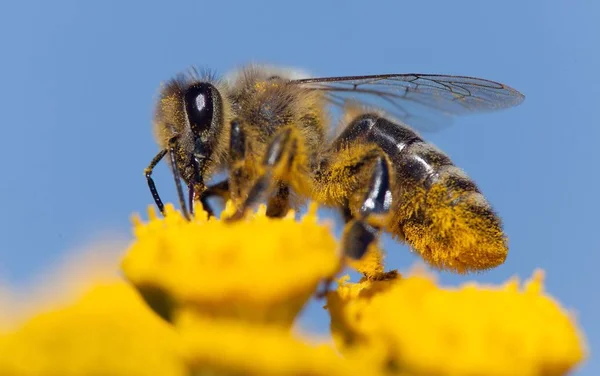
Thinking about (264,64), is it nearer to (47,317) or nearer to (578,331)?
(47,317)

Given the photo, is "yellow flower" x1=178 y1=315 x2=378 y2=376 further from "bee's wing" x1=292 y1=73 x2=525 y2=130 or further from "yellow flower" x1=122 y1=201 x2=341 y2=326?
"bee's wing" x1=292 y1=73 x2=525 y2=130

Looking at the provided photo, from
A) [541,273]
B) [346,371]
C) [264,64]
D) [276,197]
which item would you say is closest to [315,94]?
[264,64]

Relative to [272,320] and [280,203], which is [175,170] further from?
[272,320]

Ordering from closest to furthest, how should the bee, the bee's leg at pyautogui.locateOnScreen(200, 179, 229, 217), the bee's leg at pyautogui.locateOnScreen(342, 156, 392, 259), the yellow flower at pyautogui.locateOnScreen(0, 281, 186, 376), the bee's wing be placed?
the yellow flower at pyautogui.locateOnScreen(0, 281, 186, 376)
the bee's leg at pyautogui.locateOnScreen(342, 156, 392, 259)
the bee
the bee's leg at pyautogui.locateOnScreen(200, 179, 229, 217)
the bee's wing

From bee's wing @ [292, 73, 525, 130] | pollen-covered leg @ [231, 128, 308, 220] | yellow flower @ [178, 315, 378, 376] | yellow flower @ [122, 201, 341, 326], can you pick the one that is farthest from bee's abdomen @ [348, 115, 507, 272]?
yellow flower @ [178, 315, 378, 376]

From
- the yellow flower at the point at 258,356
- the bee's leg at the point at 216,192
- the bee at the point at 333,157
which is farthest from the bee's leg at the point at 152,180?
the yellow flower at the point at 258,356

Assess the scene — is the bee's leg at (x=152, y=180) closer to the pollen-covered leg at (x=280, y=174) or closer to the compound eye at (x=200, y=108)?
the compound eye at (x=200, y=108)

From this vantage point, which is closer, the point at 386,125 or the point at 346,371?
the point at 346,371
